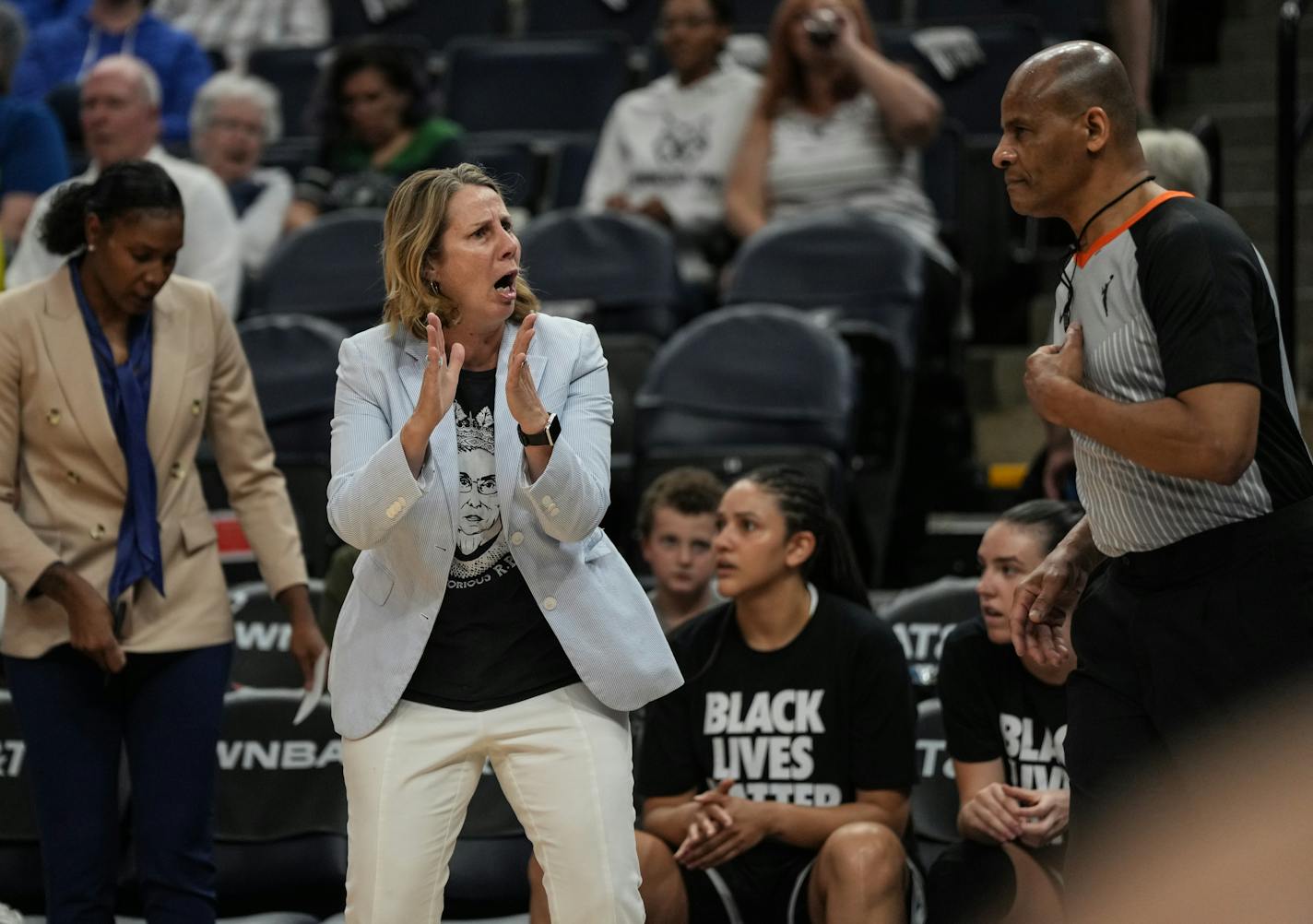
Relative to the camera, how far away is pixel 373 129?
257 inches

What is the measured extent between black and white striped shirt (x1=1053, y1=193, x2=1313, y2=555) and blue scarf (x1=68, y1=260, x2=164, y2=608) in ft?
5.76

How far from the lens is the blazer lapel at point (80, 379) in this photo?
133 inches

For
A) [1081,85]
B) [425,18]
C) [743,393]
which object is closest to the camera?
[1081,85]

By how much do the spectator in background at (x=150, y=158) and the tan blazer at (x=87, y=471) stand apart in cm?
219

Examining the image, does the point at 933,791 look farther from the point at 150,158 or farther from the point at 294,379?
the point at 150,158

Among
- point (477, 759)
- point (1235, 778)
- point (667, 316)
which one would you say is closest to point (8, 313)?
point (477, 759)

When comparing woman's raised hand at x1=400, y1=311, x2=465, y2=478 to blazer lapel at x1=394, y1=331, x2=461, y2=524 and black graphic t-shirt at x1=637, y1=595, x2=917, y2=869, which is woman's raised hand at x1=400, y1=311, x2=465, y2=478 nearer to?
blazer lapel at x1=394, y1=331, x2=461, y2=524

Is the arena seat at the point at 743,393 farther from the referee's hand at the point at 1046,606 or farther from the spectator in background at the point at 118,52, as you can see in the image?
the spectator in background at the point at 118,52

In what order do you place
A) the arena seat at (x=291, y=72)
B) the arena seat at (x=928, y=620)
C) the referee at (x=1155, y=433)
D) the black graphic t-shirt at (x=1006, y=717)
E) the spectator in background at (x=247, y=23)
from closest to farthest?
the referee at (x=1155, y=433)
the black graphic t-shirt at (x=1006, y=717)
the arena seat at (x=928, y=620)
the arena seat at (x=291, y=72)
the spectator in background at (x=247, y=23)

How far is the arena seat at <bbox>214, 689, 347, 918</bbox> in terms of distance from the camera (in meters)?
4.16

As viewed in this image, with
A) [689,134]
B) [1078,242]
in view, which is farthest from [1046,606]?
[689,134]

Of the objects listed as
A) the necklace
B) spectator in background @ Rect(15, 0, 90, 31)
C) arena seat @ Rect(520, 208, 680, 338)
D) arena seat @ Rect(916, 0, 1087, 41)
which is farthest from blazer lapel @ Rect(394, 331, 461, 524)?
spectator in background @ Rect(15, 0, 90, 31)

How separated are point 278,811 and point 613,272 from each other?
2.40m

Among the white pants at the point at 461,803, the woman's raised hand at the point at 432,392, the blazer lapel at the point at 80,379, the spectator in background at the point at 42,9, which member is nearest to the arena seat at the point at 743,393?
the blazer lapel at the point at 80,379
